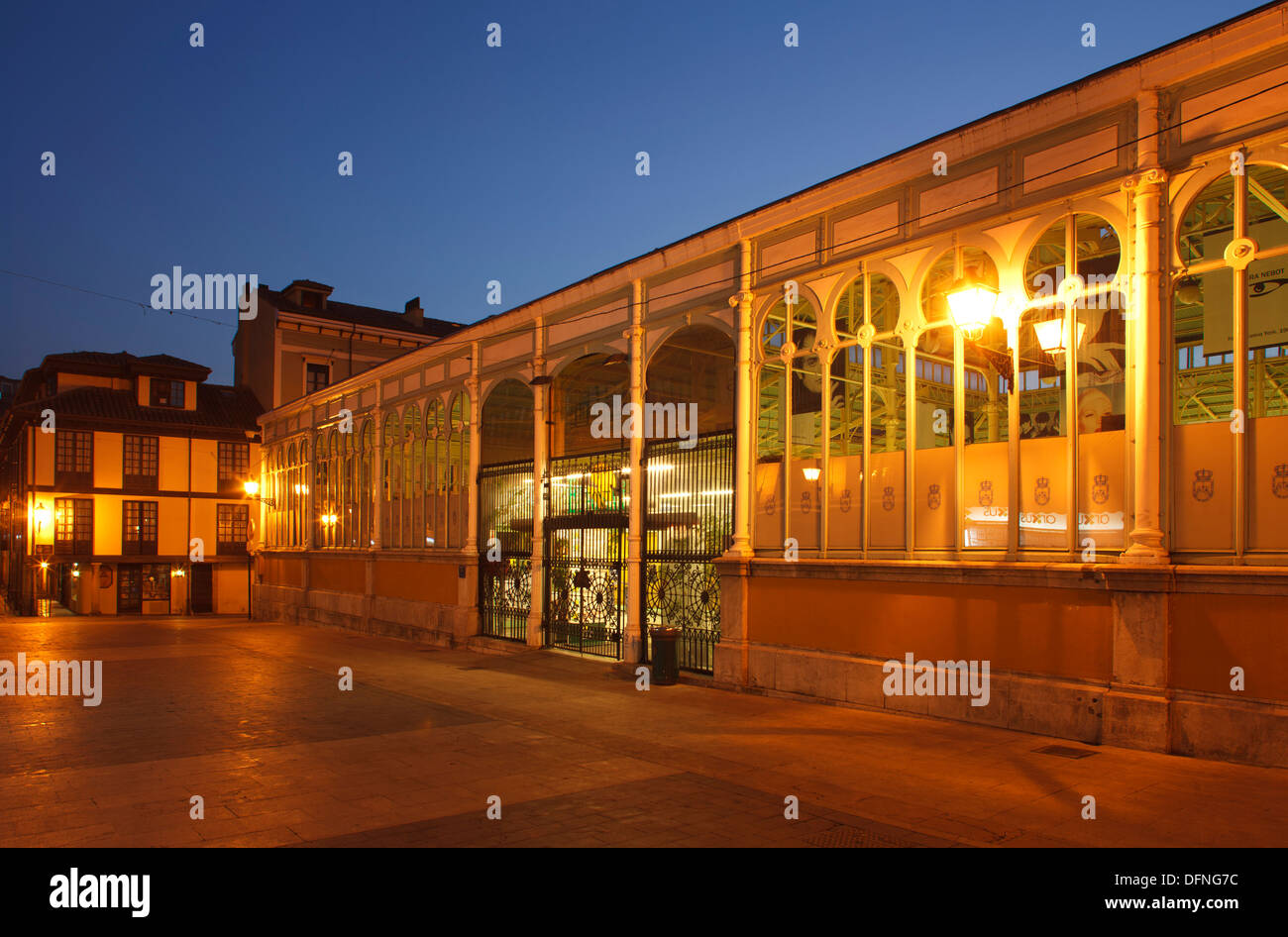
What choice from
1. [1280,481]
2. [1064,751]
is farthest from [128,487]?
[1280,481]

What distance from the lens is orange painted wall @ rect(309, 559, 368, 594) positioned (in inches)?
1085

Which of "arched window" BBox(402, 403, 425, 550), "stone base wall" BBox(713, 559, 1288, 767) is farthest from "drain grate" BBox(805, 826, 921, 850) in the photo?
"arched window" BBox(402, 403, 425, 550)

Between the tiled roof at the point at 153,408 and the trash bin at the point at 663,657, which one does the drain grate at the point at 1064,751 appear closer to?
the trash bin at the point at 663,657

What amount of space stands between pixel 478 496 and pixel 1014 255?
13933 millimetres

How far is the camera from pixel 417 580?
24.1m

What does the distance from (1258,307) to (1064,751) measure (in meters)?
4.99

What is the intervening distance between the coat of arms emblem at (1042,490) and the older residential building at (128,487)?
129 feet

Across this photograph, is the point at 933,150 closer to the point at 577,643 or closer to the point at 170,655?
the point at 577,643

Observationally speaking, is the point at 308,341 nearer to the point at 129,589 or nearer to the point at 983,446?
the point at 129,589

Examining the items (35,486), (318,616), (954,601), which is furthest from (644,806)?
(35,486)

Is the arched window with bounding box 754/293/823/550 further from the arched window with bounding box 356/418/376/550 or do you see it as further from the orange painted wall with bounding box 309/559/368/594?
the orange painted wall with bounding box 309/559/368/594

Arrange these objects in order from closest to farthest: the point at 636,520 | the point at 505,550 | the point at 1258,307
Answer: the point at 1258,307 < the point at 636,520 < the point at 505,550

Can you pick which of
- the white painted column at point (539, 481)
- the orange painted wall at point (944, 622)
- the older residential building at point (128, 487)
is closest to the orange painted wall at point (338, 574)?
the white painted column at point (539, 481)

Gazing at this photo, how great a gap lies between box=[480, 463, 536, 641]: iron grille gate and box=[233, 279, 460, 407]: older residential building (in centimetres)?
2144
